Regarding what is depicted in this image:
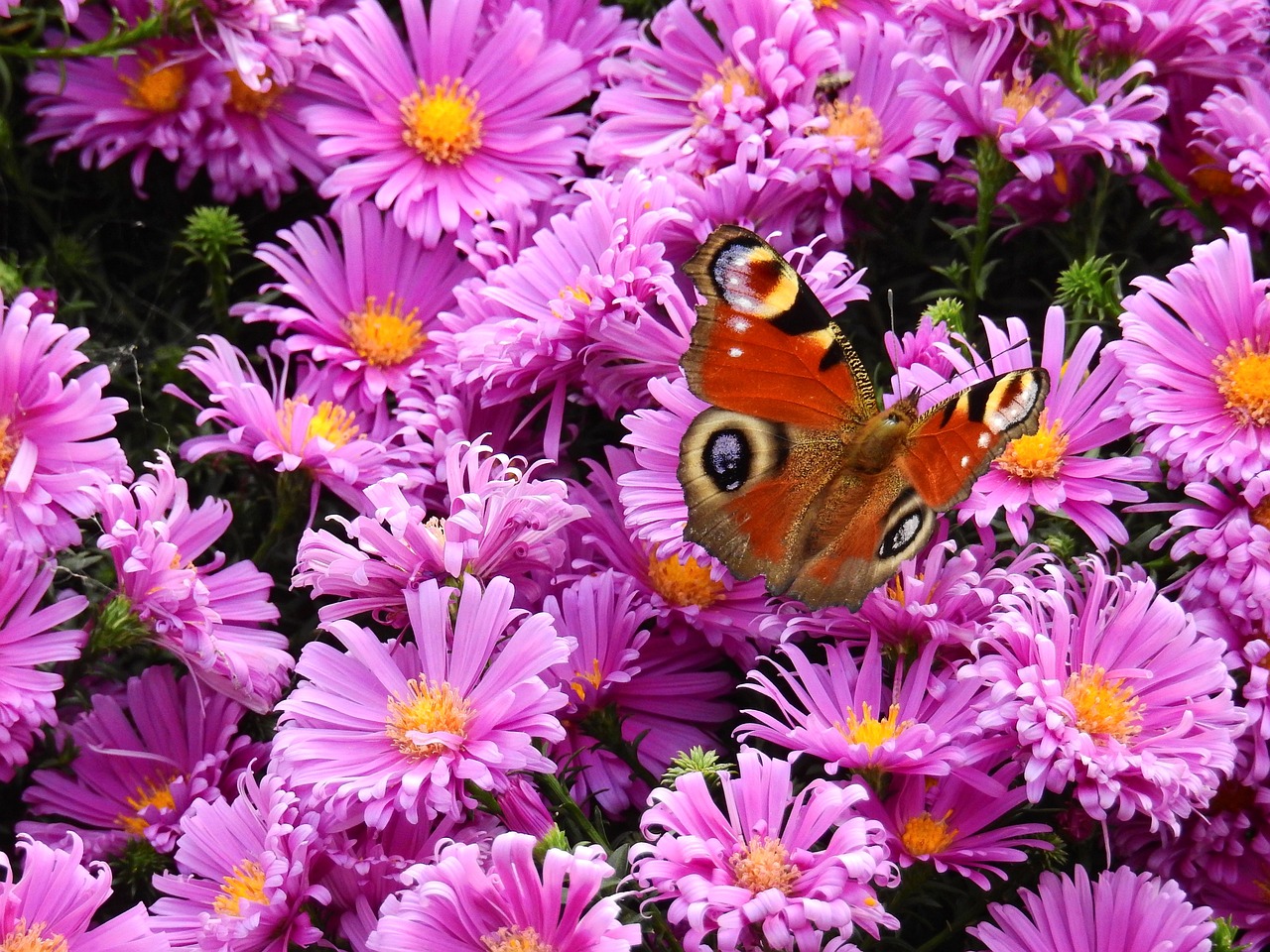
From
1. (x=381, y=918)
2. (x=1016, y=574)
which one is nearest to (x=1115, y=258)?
(x=1016, y=574)

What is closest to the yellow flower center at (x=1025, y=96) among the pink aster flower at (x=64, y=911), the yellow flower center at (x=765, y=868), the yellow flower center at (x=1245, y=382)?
the yellow flower center at (x=1245, y=382)

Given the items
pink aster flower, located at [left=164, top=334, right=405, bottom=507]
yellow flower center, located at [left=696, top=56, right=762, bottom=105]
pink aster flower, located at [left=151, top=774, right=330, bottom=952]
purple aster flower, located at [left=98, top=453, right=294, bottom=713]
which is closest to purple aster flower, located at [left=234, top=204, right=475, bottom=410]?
pink aster flower, located at [left=164, top=334, right=405, bottom=507]

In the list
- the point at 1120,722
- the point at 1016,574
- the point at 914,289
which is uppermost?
the point at 914,289

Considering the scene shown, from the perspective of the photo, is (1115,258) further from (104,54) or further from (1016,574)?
(104,54)

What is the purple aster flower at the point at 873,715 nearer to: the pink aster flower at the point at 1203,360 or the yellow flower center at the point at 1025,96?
the pink aster flower at the point at 1203,360

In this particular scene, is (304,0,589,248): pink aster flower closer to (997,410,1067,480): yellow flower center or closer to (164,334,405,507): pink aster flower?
(164,334,405,507): pink aster flower

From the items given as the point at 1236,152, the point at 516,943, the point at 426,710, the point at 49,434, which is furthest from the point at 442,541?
the point at 1236,152

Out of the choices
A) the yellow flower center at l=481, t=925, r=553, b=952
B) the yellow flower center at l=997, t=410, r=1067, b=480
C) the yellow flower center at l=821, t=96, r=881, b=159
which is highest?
the yellow flower center at l=821, t=96, r=881, b=159
